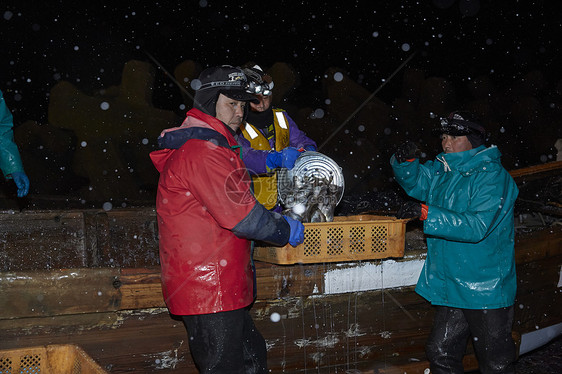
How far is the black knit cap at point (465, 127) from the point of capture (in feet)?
10.5

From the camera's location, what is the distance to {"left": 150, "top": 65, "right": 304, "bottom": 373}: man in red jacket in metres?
2.27

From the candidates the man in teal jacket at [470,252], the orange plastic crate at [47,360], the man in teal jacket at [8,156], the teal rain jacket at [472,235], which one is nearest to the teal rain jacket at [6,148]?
the man in teal jacket at [8,156]

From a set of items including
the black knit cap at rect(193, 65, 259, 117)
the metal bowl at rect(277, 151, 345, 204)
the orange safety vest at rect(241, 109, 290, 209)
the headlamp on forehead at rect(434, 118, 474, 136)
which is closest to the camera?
the black knit cap at rect(193, 65, 259, 117)

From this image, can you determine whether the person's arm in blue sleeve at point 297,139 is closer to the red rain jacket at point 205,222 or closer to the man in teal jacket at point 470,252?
the man in teal jacket at point 470,252

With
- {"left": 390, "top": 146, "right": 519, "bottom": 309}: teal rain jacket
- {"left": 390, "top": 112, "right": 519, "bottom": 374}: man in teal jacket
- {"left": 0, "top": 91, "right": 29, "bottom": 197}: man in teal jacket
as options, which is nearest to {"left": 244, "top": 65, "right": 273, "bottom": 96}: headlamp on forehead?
{"left": 390, "top": 112, "right": 519, "bottom": 374}: man in teal jacket

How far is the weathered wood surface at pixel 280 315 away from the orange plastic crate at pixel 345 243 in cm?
34

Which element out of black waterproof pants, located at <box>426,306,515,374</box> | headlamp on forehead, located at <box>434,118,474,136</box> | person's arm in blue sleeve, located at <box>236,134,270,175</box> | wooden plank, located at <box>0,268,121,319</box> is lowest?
black waterproof pants, located at <box>426,306,515,374</box>

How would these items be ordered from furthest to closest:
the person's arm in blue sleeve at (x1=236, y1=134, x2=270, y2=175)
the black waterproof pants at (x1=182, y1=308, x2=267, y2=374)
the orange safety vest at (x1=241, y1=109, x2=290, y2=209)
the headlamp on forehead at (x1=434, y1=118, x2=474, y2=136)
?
1. the orange safety vest at (x1=241, y1=109, x2=290, y2=209)
2. the person's arm in blue sleeve at (x1=236, y1=134, x2=270, y2=175)
3. the headlamp on forehead at (x1=434, y1=118, x2=474, y2=136)
4. the black waterproof pants at (x1=182, y1=308, x2=267, y2=374)

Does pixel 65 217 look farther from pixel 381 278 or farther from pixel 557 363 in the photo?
pixel 557 363

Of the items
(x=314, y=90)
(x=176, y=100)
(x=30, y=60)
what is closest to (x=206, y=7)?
(x=176, y=100)

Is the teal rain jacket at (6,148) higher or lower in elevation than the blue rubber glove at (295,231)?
higher

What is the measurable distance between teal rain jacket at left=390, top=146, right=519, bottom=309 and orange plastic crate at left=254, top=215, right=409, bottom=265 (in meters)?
0.28

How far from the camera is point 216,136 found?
236cm

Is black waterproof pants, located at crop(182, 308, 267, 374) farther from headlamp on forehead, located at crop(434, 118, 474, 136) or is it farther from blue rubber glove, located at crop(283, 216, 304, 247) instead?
headlamp on forehead, located at crop(434, 118, 474, 136)
